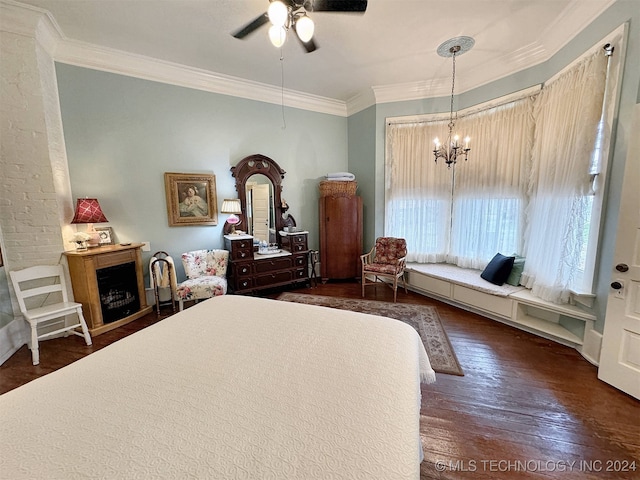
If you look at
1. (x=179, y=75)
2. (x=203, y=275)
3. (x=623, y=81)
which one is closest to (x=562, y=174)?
(x=623, y=81)

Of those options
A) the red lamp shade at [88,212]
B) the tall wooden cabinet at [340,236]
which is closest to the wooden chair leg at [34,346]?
the red lamp shade at [88,212]

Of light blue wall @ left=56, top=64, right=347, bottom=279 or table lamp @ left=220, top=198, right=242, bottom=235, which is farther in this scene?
table lamp @ left=220, top=198, right=242, bottom=235

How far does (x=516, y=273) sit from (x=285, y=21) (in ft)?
11.5

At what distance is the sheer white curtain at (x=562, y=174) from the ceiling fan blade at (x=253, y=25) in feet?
9.08

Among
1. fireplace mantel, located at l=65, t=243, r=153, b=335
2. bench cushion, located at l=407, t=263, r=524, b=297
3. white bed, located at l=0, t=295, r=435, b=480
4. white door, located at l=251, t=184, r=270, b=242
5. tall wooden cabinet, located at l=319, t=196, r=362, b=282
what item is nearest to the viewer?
white bed, located at l=0, t=295, r=435, b=480

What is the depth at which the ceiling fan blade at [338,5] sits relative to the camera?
5.69 feet

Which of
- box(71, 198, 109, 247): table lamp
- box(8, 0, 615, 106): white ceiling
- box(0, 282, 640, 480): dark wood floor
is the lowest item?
box(0, 282, 640, 480): dark wood floor

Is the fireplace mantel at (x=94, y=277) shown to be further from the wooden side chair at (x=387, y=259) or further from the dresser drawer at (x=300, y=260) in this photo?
the wooden side chair at (x=387, y=259)

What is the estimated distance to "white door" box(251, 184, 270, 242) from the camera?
398 cm

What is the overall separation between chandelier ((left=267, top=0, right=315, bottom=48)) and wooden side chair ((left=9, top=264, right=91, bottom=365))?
120 inches

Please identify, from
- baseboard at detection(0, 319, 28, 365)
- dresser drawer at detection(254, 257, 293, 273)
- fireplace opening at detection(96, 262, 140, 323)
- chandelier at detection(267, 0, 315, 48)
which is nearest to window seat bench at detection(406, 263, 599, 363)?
dresser drawer at detection(254, 257, 293, 273)

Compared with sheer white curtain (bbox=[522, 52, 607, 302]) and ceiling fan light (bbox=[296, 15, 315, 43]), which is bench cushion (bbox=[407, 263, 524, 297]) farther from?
ceiling fan light (bbox=[296, 15, 315, 43])

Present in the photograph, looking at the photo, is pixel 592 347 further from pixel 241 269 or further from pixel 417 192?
pixel 241 269

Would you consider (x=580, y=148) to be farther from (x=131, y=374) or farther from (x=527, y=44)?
(x=131, y=374)
